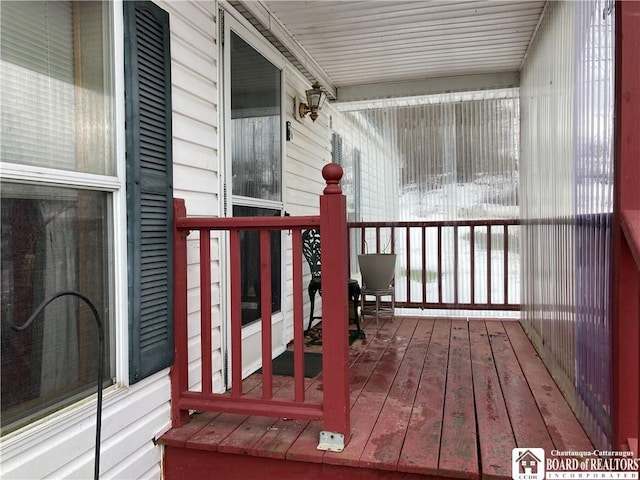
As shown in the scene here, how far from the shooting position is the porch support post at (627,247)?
5.39 ft

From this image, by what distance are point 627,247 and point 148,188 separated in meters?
1.91

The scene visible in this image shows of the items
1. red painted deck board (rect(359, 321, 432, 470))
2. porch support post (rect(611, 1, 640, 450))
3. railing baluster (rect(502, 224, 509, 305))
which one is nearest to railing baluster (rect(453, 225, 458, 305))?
railing baluster (rect(502, 224, 509, 305))

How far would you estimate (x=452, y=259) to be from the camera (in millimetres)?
4668

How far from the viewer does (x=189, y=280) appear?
2.28 m

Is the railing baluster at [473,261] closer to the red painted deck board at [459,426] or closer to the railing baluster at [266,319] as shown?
the red painted deck board at [459,426]

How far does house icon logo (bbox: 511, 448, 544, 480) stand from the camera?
5.67 feet

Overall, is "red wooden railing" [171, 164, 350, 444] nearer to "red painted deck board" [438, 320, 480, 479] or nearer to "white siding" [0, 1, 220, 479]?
"white siding" [0, 1, 220, 479]

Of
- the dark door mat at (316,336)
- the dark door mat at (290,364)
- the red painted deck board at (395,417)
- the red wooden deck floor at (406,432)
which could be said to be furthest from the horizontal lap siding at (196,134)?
the dark door mat at (316,336)

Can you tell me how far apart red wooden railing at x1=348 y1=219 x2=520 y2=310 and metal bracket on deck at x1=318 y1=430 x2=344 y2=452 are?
299cm

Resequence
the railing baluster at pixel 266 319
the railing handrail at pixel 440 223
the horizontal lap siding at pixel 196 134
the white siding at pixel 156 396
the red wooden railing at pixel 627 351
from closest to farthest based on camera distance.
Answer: the white siding at pixel 156 396, the red wooden railing at pixel 627 351, the railing baluster at pixel 266 319, the horizontal lap siding at pixel 196 134, the railing handrail at pixel 440 223

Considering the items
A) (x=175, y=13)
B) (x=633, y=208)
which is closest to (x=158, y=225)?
(x=175, y=13)

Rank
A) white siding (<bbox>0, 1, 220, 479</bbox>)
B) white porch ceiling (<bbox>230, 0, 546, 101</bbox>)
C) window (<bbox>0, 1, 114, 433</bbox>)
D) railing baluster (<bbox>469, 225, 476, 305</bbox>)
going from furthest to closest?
railing baluster (<bbox>469, 225, 476, 305</bbox>), white porch ceiling (<bbox>230, 0, 546, 101</bbox>), white siding (<bbox>0, 1, 220, 479</bbox>), window (<bbox>0, 1, 114, 433</bbox>)

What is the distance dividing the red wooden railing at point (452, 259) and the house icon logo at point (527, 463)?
2850 mm

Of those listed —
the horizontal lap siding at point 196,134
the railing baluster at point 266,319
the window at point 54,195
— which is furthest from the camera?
the horizontal lap siding at point 196,134
